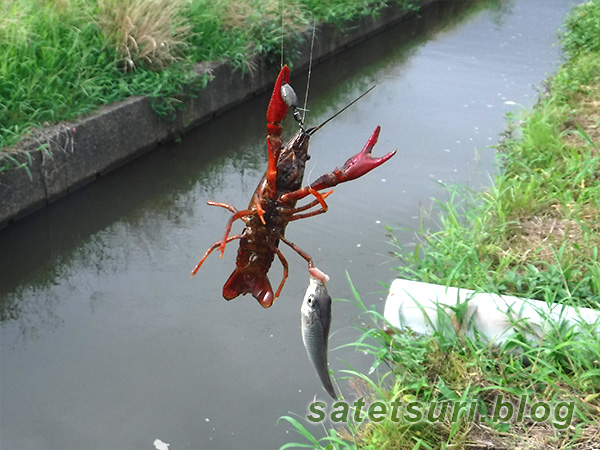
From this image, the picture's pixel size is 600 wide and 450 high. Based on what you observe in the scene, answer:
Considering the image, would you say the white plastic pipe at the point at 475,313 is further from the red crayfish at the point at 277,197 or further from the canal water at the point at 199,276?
the red crayfish at the point at 277,197

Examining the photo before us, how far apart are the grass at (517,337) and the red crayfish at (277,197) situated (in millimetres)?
1240

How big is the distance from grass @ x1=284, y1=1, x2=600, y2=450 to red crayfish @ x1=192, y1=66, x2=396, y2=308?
4.07ft

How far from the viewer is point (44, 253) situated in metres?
5.33

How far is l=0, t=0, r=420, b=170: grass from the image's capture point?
5758 millimetres

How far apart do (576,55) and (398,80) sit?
7.53 feet

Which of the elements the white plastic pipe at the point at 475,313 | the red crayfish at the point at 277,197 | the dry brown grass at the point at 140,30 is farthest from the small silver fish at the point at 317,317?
the dry brown grass at the point at 140,30

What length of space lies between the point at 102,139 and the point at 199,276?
1.95m

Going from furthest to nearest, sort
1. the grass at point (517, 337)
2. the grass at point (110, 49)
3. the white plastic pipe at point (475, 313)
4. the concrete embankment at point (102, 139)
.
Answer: the grass at point (110, 49)
the concrete embankment at point (102, 139)
the white plastic pipe at point (475, 313)
the grass at point (517, 337)

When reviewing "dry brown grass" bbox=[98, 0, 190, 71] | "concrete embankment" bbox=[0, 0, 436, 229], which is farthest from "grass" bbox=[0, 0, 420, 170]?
"concrete embankment" bbox=[0, 0, 436, 229]

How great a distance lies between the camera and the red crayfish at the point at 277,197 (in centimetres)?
172

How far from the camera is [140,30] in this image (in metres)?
6.98

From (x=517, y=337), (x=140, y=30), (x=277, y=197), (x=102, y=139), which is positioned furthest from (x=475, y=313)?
(x=140, y=30)

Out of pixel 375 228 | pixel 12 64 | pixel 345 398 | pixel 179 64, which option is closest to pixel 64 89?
pixel 12 64

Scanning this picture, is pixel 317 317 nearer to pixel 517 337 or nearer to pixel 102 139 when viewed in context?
pixel 517 337
